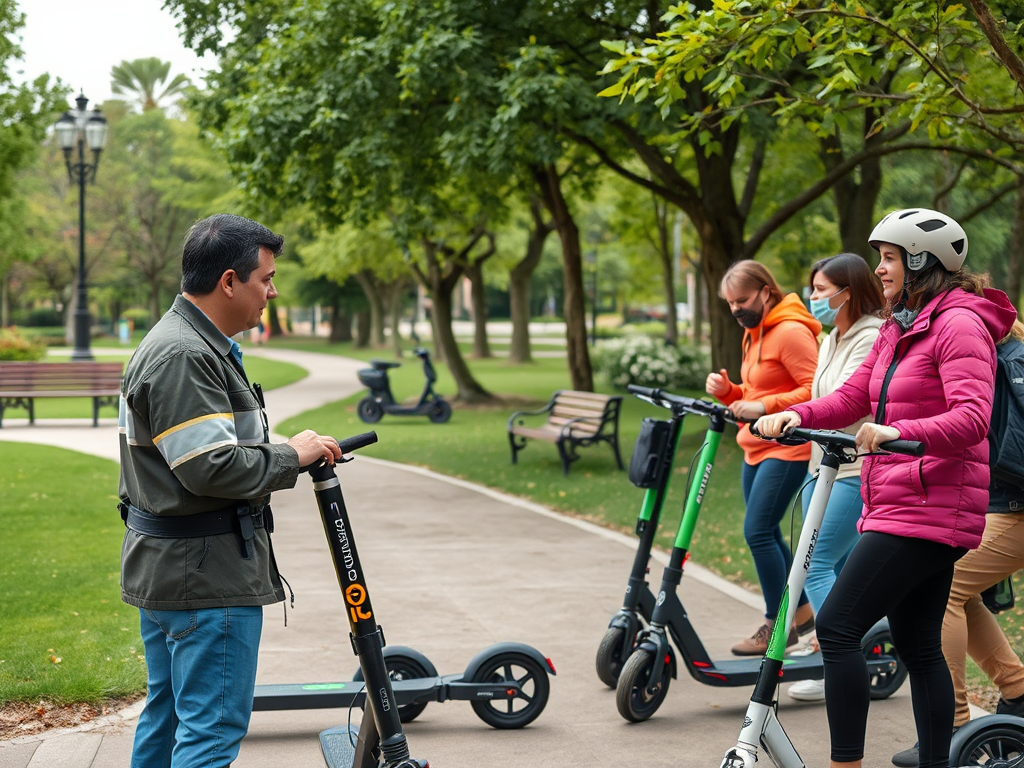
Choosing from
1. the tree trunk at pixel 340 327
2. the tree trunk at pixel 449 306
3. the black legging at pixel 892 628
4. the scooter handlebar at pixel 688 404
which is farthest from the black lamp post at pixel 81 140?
the tree trunk at pixel 340 327

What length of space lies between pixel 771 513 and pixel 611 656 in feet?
3.33

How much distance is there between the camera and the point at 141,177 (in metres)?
56.3

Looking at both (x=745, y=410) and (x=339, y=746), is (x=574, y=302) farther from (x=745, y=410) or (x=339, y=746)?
(x=339, y=746)

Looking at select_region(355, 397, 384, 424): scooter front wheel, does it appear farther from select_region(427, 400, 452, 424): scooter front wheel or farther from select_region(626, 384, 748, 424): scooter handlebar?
select_region(626, 384, 748, 424): scooter handlebar

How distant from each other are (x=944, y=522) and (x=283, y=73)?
1214 centimetres

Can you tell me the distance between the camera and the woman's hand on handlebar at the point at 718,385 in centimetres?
497

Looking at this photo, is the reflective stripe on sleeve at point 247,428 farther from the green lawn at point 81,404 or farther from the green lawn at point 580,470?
the green lawn at point 81,404

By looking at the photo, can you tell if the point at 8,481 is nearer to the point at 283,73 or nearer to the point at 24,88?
the point at 283,73

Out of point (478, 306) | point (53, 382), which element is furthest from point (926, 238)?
point (478, 306)

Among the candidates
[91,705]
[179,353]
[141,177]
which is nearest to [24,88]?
[91,705]

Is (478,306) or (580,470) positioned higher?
(478,306)

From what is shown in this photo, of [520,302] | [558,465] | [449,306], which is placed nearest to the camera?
[558,465]

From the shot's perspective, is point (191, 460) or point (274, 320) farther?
point (274, 320)

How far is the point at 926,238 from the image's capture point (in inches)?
137
